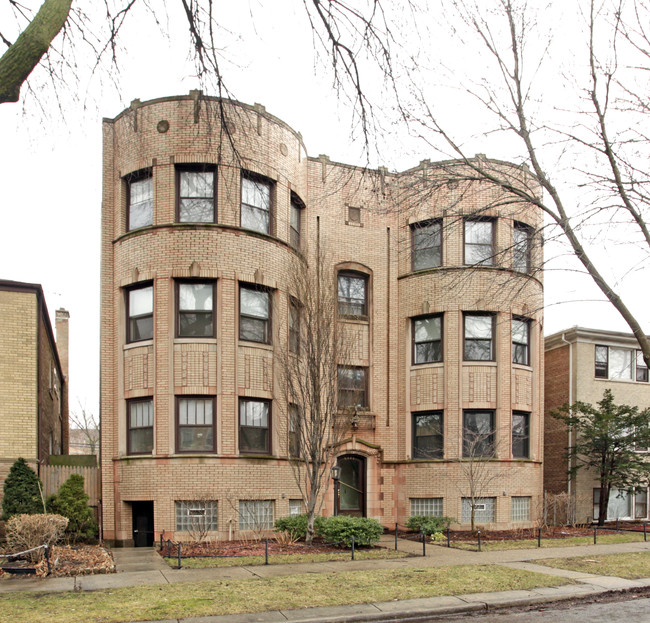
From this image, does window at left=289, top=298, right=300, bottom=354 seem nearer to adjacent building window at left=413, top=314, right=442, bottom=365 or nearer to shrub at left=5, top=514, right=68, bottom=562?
adjacent building window at left=413, top=314, right=442, bottom=365

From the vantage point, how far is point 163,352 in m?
19.3

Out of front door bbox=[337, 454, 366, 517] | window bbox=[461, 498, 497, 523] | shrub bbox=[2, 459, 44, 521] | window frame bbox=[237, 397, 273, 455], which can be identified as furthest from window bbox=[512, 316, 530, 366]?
shrub bbox=[2, 459, 44, 521]

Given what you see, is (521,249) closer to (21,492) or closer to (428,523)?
(428,523)

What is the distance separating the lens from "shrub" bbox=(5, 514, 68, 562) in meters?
14.4

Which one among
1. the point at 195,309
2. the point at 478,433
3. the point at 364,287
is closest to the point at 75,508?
the point at 195,309

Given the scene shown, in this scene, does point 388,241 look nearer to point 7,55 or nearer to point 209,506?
point 209,506

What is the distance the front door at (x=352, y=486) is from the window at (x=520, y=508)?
182 inches

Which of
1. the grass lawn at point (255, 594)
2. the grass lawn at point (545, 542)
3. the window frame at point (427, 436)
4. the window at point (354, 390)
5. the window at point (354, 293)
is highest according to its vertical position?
the window at point (354, 293)

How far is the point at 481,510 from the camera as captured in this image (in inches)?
877

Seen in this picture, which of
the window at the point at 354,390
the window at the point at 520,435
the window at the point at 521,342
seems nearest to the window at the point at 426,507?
the window at the point at 520,435

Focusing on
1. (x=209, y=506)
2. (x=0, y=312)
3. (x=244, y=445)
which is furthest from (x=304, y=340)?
(x=0, y=312)

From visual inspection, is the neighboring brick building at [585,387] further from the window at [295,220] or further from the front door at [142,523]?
the front door at [142,523]

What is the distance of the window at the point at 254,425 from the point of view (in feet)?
65.2

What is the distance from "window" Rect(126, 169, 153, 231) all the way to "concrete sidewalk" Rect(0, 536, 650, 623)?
28.8ft
